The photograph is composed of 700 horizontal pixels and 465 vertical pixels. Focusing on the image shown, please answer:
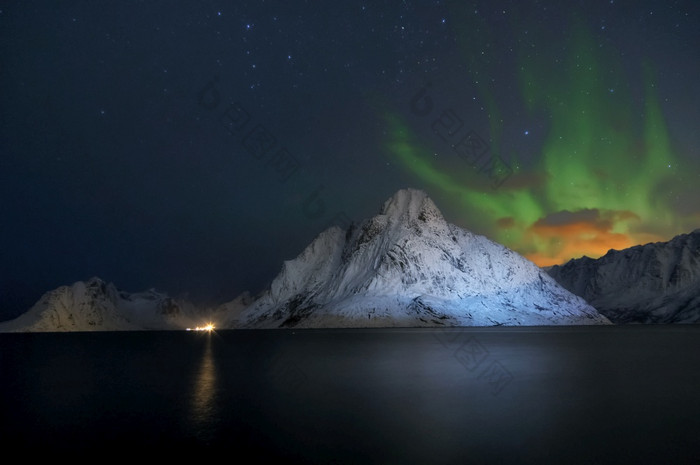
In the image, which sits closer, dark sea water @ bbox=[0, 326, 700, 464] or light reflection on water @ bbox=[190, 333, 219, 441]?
dark sea water @ bbox=[0, 326, 700, 464]

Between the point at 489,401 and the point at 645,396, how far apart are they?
39.5ft

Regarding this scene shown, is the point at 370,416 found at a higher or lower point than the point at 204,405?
higher

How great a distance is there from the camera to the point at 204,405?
31.8m

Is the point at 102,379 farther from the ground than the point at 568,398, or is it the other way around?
the point at 568,398

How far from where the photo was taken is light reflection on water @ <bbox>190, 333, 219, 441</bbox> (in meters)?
24.7

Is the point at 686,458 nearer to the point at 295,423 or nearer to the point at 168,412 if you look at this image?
the point at 295,423

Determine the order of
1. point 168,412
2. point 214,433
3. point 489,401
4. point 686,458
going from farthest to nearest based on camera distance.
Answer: point 489,401 → point 168,412 → point 214,433 → point 686,458

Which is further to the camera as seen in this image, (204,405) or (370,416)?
(204,405)

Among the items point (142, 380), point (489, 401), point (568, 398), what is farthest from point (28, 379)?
point (568, 398)

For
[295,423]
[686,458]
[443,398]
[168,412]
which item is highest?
[686,458]

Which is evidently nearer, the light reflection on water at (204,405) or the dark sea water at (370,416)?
the dark sea water at (370,416)

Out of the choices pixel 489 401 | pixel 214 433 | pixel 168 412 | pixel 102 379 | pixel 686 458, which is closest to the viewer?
pixel 686 458

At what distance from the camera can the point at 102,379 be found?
4862cm

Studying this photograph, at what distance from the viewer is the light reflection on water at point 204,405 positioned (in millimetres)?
24702
